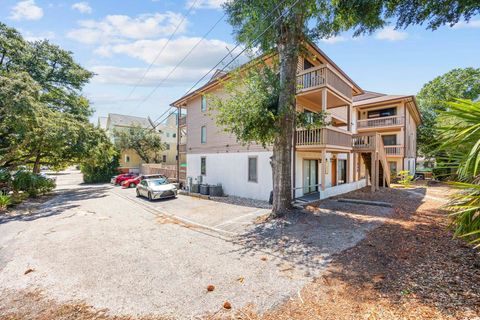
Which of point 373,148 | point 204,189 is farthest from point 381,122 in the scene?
point 204,189

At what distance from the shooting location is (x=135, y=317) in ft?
11.3

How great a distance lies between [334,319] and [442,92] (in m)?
43.1

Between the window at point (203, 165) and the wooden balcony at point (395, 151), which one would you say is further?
the wooden balcony at point (395, 151)

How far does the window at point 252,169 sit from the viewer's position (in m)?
13.6

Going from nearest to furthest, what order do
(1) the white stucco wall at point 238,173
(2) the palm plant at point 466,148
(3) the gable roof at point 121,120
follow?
(2) the palm plant at point 466,148 < (1) the white stucco wall at point 238,173 < (3) the gable roof at point 121,120

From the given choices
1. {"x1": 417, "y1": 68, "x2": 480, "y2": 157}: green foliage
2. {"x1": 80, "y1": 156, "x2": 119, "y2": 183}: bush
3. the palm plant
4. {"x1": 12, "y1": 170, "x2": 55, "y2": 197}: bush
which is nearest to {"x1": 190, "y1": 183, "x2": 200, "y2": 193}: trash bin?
{"x1": 12, "y1": 170, "x2": 55, "y2": 197}: bush

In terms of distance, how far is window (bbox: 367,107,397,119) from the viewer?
23047 millimetres

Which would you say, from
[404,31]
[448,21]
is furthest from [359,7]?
[448,21]

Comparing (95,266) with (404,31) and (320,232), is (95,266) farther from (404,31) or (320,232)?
(404,31)

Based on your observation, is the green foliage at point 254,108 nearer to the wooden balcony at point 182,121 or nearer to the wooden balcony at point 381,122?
the wooden balcony at point 182,121

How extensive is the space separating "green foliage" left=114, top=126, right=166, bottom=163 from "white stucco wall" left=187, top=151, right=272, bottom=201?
19.4 metres

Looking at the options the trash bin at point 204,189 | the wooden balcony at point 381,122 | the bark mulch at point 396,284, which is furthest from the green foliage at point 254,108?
the wooden balcony at point 381,122

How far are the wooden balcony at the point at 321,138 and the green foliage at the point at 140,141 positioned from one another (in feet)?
86.3

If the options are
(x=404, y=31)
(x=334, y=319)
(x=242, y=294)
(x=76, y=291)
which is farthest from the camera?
(x=404, y=31)
